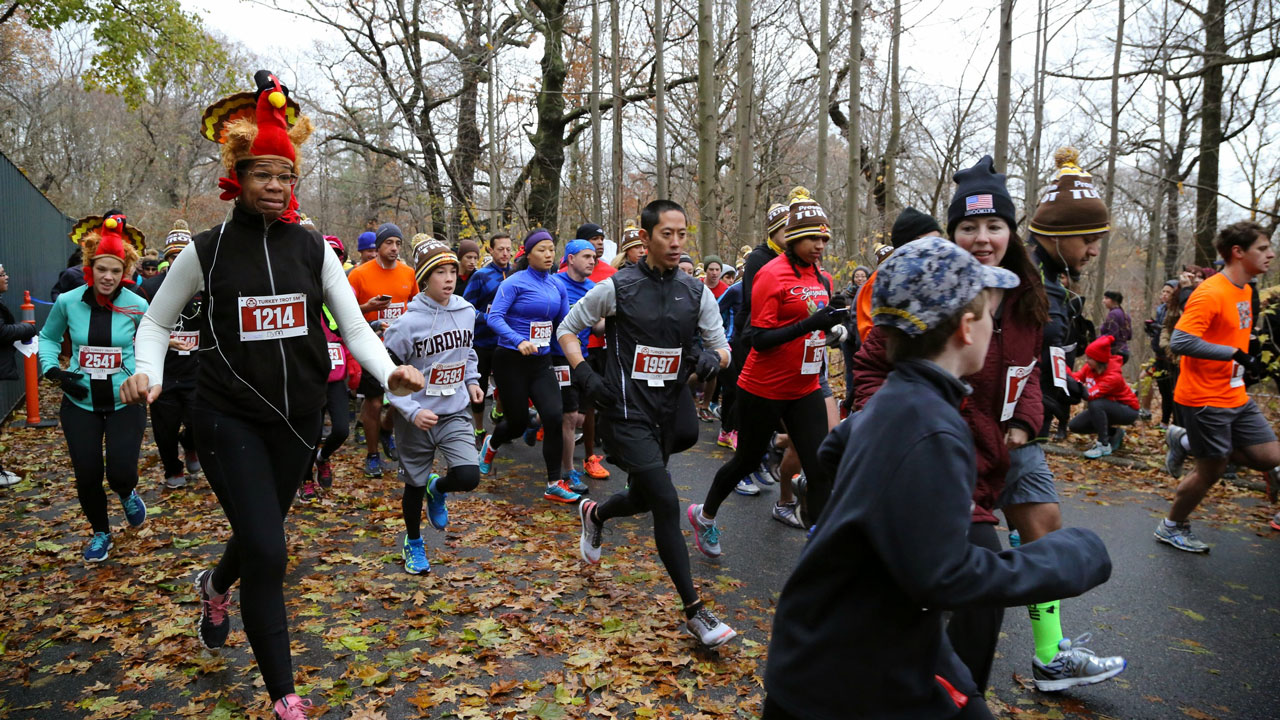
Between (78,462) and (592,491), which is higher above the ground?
(78,462)

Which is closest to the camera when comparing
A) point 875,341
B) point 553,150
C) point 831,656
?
point 831,656

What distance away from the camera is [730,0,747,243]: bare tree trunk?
1510 centimetres

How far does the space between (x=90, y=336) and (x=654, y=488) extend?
4213 millimetres

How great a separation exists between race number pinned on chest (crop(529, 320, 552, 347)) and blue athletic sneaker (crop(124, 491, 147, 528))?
Result: 348 cm

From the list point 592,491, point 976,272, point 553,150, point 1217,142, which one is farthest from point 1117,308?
point 553,150

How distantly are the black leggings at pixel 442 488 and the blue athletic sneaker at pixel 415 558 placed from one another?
6 cm

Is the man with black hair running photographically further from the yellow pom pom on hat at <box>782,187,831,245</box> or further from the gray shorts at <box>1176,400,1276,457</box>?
the gray shorts at <box>1176,400,1276,457</box>

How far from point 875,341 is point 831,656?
2.03 m

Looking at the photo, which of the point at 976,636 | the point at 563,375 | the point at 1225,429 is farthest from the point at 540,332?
the point at 1225,429

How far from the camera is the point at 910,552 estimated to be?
1653 millimetres

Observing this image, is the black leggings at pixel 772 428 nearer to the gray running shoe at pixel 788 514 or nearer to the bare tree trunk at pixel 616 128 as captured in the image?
the gray running shoe at pixel 788 514

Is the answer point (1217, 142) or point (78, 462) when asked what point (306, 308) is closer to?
point (78, 462)

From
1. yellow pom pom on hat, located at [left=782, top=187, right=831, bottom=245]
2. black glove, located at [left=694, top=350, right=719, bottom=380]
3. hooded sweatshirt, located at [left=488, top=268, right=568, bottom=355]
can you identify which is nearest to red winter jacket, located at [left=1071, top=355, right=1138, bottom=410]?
yellow pom pom on hat, located at [left=782, top=187, right=831, bottom=245]

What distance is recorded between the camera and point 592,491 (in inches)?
308
